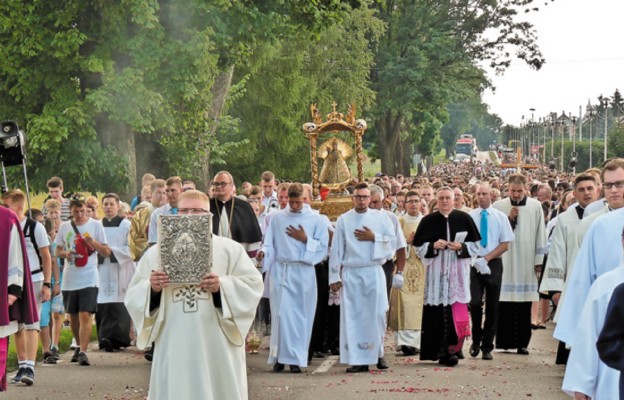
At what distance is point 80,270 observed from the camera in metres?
16.1

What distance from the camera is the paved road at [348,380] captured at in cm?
1320

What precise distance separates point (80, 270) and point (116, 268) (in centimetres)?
117

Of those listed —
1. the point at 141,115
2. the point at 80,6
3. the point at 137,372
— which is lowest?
the point at 137,372

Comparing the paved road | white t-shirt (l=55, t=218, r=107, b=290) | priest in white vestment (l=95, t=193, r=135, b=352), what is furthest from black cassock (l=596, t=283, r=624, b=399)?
priest in white vestment (l=95, t=193, r=135, b=352)

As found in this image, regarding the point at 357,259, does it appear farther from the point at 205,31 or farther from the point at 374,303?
the point at 205,31

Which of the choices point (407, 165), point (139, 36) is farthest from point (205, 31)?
point (407, 165)

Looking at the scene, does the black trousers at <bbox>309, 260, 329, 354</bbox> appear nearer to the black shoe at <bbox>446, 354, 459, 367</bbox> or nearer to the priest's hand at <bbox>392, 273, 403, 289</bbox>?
the priest's hand at <bbox>392, 273, 403, 289</bbox>

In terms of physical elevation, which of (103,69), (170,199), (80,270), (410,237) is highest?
(103,69)

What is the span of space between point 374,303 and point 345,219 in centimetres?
96

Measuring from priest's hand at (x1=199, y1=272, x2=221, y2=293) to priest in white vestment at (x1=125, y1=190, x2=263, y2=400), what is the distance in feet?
0.05

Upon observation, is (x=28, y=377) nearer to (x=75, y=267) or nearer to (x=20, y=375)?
(x=20, y=375)

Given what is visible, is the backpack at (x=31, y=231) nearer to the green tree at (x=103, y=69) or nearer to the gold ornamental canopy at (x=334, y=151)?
the gold ornamental canopy at (x=334, y=151)

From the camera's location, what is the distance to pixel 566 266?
12680 millimetres

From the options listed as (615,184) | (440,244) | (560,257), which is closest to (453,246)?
→ (440,244)
